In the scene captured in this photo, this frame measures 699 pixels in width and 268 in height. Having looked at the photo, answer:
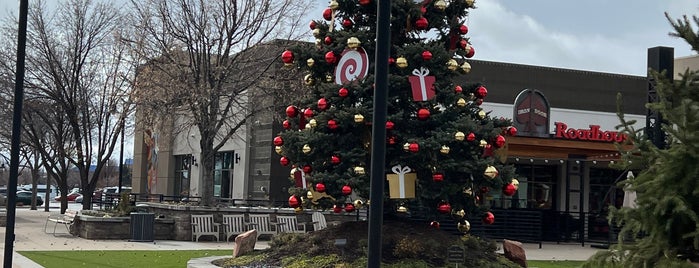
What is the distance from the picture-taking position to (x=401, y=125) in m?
13.2

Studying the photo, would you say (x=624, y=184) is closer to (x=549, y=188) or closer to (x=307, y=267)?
(x=307, y=267)

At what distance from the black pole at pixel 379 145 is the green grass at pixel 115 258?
972 cm

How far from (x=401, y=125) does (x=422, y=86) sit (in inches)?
29.0

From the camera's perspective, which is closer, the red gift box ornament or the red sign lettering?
the red gift box ornament

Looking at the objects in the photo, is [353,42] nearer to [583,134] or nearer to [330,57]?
[330,57]

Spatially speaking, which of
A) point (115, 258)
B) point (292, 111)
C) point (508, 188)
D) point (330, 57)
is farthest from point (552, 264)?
point (115, 258)

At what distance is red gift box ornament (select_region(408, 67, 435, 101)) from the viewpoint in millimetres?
12875

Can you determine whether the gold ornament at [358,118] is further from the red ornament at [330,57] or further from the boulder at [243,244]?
the boulder at [243,244]

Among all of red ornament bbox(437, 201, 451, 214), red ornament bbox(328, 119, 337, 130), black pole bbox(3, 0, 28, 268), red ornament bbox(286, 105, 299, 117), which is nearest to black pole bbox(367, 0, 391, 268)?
red ornament bbox(328, 119, 337, 130)

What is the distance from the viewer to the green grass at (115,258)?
53.1ft

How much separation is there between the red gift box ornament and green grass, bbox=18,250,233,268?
617 centimetres

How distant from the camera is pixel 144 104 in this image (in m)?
26.4

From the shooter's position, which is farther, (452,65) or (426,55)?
(452,65)

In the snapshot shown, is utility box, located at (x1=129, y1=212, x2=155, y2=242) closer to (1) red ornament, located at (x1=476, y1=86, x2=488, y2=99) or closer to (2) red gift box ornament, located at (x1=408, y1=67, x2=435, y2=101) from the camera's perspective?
(1) red ornament, located at (x1=476, y1=86, x2=488, y2=99)
